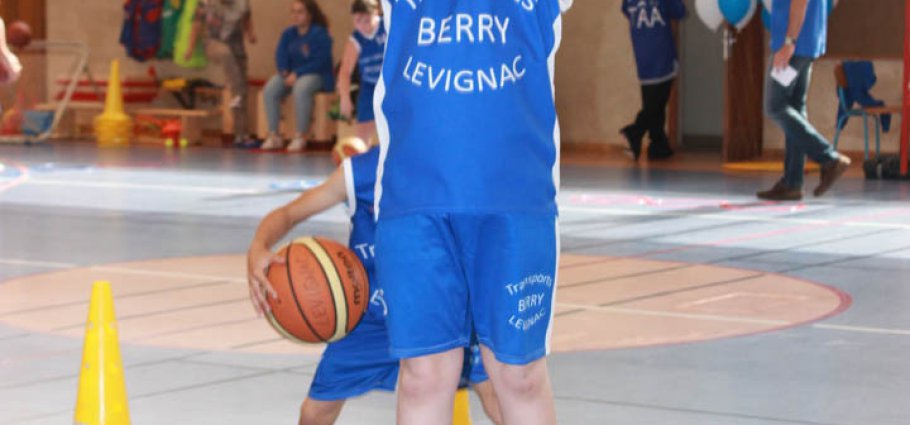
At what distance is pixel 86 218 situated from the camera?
1155cm

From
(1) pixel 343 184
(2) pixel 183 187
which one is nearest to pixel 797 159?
(2) pixel 183 187

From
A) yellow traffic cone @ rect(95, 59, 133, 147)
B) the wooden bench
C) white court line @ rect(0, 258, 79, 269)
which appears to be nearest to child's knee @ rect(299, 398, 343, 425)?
white court line @ rect(0, 258, 79, 269)

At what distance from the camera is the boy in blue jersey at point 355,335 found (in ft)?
14.0

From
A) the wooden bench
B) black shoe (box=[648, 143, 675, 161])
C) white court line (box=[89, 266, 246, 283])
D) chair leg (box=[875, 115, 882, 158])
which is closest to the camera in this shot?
white court line (box=[89, 266, 246, 283])

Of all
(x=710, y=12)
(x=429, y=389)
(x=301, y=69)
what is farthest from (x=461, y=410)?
(x=301, y=69)

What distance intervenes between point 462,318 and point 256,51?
1872cm

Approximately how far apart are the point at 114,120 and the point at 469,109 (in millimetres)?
18614

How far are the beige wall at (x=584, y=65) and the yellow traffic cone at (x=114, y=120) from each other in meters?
1.13

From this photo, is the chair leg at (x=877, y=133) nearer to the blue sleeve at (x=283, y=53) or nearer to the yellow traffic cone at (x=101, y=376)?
the blue sleeve at (x=283, y=53)

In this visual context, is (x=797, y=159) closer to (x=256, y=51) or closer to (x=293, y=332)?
(x=293, y=332)

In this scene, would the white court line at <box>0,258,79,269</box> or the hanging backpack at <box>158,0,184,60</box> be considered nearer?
the white court line at <box>0,258,79,269</box>

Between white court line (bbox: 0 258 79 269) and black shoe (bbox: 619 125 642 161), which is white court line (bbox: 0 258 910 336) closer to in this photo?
white court line (bbox: 0 258 79 269)

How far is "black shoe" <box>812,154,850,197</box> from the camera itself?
495 inches

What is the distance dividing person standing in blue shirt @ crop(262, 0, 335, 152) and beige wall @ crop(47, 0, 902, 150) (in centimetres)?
136
